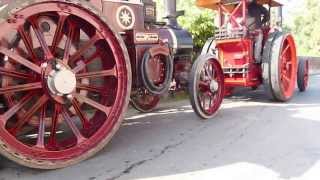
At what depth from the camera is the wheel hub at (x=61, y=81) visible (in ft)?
12.7

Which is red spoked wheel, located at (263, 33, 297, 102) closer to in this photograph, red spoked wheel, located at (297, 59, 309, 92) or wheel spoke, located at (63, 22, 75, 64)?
red spoked wheel, located at (297, 59, 309, 92)

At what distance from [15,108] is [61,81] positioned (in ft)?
1.42

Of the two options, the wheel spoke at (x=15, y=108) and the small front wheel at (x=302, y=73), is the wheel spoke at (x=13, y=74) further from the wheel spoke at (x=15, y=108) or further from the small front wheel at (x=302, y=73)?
the small front wheel at (x=302, y=73)

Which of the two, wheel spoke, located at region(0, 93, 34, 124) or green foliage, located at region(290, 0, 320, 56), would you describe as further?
green foliage, located at region(290, 0, 320, 56)

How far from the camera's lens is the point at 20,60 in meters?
3.73

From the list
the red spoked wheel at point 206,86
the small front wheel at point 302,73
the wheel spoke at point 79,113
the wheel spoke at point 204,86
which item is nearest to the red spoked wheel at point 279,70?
the small front wheel at point 302,73

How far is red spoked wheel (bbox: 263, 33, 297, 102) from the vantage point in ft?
24.5

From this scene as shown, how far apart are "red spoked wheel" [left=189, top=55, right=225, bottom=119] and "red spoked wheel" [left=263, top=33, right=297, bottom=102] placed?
1.27m

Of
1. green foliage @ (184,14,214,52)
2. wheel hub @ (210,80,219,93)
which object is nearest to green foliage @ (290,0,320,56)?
green foliage @ (184,14,214,52)

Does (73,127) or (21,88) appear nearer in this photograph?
(21,88)

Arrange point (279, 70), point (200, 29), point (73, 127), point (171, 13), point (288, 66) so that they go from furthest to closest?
point (200, 29), point (288, 66), point (279, 70), point (171, 13), point (73, 127)

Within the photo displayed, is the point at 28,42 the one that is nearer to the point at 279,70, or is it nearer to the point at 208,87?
the point at 208,87

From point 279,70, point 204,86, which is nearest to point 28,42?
point 204,86

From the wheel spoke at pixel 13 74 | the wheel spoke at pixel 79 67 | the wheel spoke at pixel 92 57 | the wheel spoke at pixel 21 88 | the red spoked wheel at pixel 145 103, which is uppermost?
the wheel spoke at pixel 92 57
